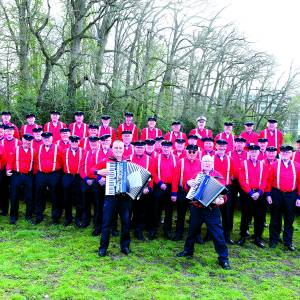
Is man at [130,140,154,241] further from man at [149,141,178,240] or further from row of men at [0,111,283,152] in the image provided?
row of men at [0,111,283,152]

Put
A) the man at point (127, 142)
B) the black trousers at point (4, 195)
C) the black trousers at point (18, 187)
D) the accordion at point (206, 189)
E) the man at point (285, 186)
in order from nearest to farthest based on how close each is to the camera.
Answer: the accordion at point (206, 189), the man at point (285, 186), the man at point (127, 142), the black trousers at point (18, 187), the black trousers at point (4, 195)

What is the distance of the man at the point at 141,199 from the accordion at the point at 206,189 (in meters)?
1.43

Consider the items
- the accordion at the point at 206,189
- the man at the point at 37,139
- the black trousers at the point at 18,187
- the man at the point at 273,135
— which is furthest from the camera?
the man at the point at 273,135

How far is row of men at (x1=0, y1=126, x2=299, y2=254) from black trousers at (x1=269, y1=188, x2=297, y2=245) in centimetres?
3

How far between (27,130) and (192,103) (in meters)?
13.7

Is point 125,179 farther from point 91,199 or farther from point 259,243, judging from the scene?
point 259,243

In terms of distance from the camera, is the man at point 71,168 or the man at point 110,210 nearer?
the man at point 110,210

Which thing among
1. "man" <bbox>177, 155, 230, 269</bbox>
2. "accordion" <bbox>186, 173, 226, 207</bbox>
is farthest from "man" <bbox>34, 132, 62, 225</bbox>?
"accordion" <bbox>186, 173, 226, 207</bbox>

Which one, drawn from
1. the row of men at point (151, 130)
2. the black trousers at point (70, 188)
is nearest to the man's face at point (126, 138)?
the black trousers at point (70, 188)

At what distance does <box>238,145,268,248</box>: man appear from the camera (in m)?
7.30

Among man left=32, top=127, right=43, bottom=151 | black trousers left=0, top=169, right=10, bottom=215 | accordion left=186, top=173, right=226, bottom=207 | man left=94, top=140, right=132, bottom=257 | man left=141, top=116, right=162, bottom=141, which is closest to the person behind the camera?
accordion left=186, top=173, right=226, bottom=207

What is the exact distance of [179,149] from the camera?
818 centimetres

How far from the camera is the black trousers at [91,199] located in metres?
7.73

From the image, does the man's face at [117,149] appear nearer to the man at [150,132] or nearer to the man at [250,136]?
the man at [150,132]
